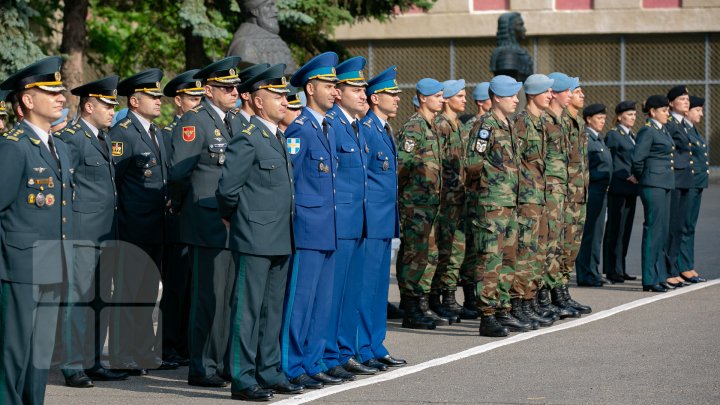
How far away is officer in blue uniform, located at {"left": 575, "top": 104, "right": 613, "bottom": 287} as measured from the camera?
1559 centimetres

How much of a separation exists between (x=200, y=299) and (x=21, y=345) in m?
1.83

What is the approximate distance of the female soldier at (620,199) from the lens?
1606cm

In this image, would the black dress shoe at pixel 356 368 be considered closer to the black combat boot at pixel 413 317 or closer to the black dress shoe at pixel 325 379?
the black dress shoe at pixel 325 379

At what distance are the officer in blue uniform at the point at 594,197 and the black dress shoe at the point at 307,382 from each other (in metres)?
6.82

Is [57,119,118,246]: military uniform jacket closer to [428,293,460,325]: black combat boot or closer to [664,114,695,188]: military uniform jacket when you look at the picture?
[428,293,460,325]: black combat boot

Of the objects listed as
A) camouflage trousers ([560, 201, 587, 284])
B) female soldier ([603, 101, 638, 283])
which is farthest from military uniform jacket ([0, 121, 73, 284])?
female soldier ([603, 101, 638, 283])

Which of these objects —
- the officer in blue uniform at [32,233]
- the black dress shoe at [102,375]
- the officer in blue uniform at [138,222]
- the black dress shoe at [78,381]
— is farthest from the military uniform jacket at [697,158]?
the officer in blue uniform at [32,233]

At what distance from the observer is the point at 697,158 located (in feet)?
52.8

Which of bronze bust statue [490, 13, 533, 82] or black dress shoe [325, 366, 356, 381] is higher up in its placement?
bronze bust statue [490, 13, 533, 82]

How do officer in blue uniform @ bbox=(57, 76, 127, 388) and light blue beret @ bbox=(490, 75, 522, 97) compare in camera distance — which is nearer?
officer in blue uniform @ bbox=(57, 76, 127, 388)

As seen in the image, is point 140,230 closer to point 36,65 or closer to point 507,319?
point 36,65

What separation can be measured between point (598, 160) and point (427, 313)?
3987 mm

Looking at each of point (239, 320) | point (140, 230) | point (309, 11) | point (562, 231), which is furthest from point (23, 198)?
point (309, 11)

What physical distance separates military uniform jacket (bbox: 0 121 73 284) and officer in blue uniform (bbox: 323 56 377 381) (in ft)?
7.08
